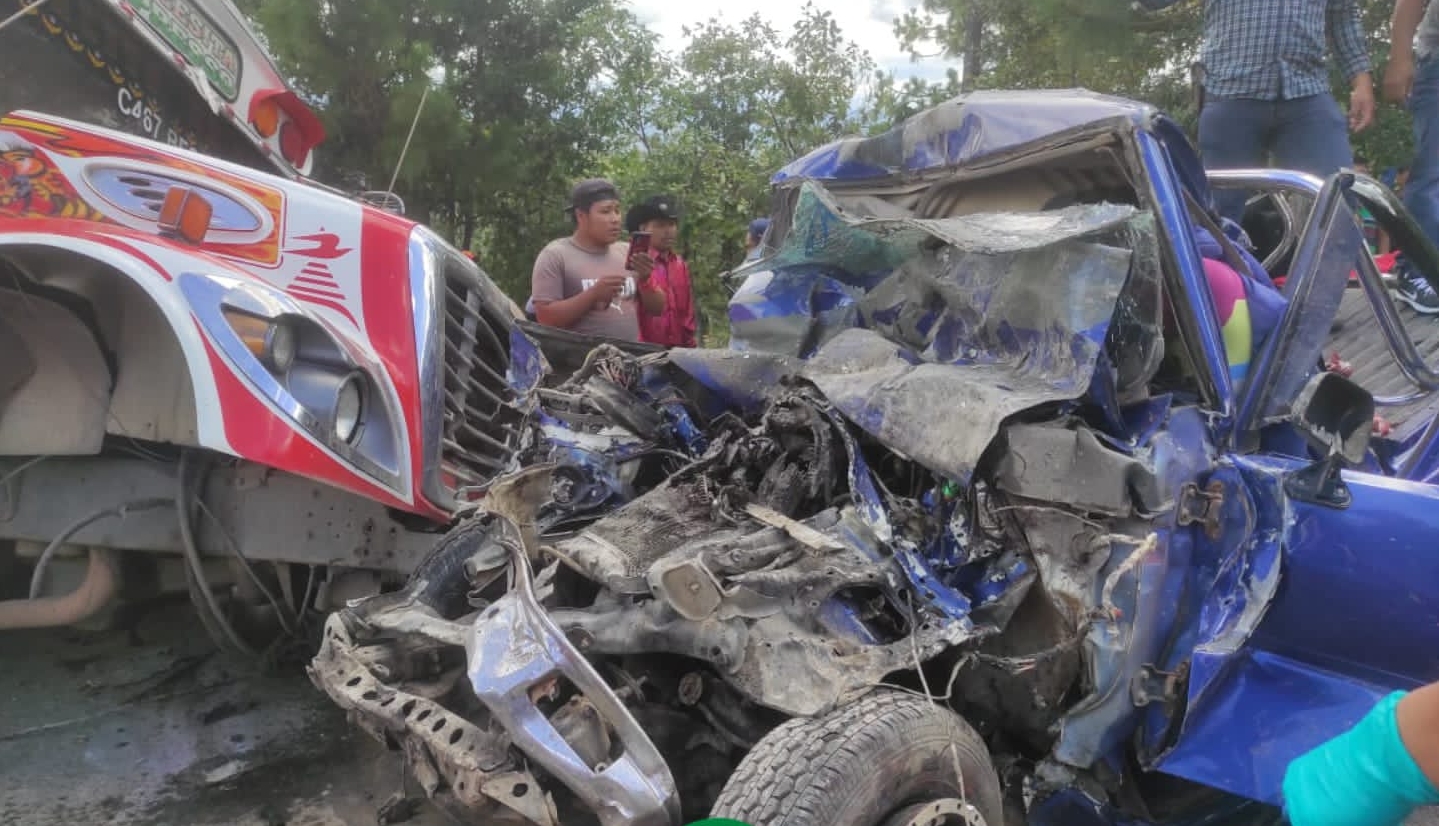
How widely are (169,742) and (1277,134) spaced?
4954 millimetres

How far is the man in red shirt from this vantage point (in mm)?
5177

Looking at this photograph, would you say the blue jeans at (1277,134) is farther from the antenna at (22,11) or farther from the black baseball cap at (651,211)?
the antenna at (22,11)

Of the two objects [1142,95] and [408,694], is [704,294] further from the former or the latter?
[408,694]

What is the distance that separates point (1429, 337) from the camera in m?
3.72

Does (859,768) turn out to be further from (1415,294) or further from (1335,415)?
(1415,294)

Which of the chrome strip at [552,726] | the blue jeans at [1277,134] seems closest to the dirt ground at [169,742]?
the chrome strip at [552,726]

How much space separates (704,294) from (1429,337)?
583 cm

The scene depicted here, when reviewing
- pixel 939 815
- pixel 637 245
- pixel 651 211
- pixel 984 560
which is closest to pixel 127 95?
pixel 637 245

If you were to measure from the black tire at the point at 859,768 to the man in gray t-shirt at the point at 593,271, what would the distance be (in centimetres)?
287

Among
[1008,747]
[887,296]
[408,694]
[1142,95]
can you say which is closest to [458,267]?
[887,296]

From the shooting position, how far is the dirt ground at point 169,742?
2854 millimetres

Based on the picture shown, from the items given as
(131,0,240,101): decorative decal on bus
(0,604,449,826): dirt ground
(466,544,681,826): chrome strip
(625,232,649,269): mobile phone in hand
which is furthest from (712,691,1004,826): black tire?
(131,0,240,101): decorative decal on bus

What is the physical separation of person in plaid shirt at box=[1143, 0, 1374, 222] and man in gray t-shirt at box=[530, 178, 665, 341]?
2665 millimetres

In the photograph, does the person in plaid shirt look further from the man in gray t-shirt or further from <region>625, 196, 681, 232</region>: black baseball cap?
the man in gray t-shirt
